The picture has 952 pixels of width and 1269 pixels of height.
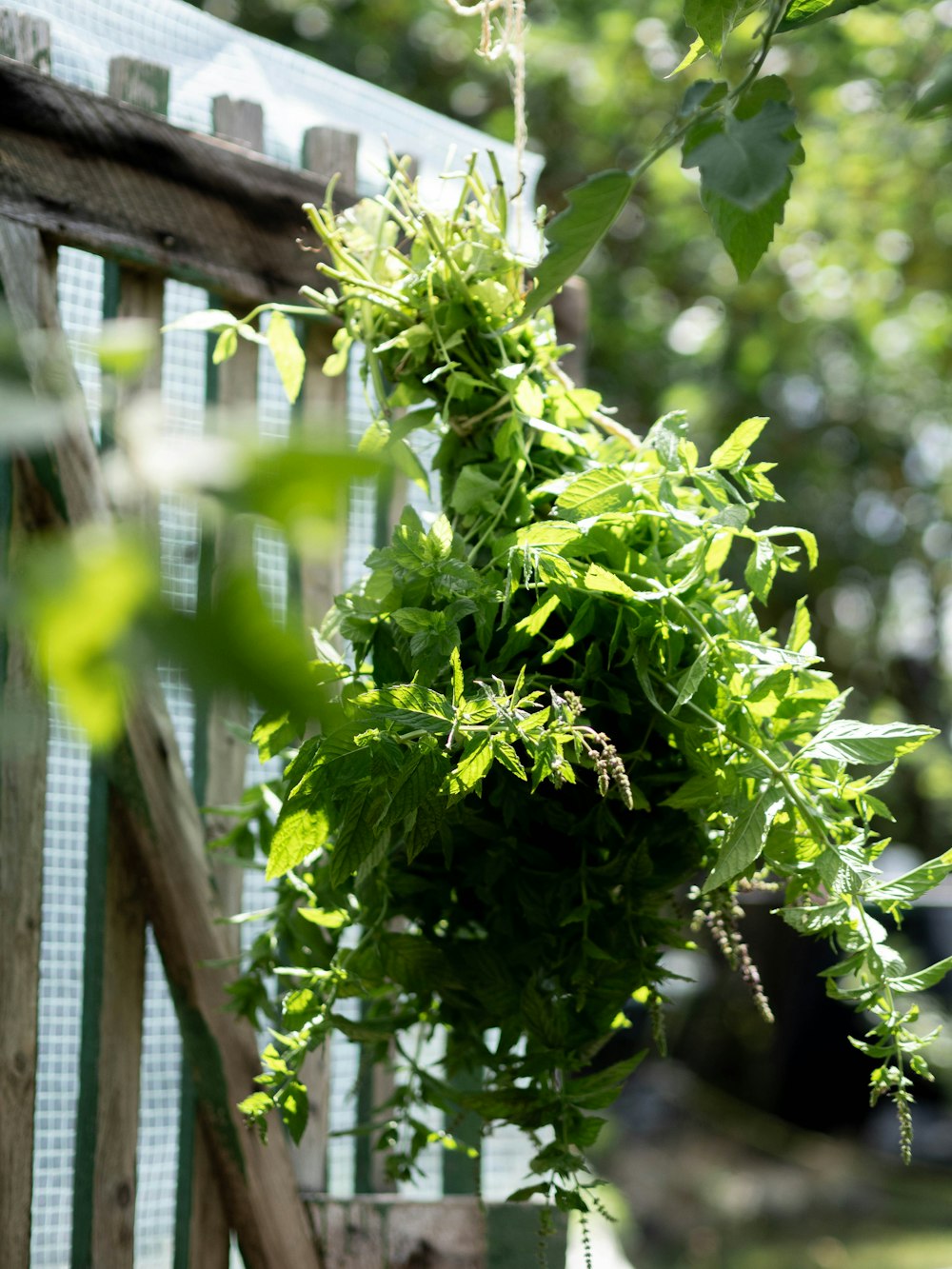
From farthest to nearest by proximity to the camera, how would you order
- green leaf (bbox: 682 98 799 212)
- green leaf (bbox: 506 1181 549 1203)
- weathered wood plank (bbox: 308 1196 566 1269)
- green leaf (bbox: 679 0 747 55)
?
weathered wood plank (bbox: 308 1196 566 1269), green leaf (bbox: 506 1181 549 1203), green leaf (bbox: 679 0 747 55), green leaf (bbox: 682 98 799 212)

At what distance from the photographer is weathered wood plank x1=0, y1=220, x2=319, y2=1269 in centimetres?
105

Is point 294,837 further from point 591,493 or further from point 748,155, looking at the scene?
point 748,155

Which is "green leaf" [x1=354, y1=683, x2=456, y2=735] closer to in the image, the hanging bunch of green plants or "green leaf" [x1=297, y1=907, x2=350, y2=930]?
Answer: the hanging bunch of green plants

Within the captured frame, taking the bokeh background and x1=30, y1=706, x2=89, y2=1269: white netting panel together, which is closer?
x1=30, y1=706, x2=89, y2=1269: white netting panel

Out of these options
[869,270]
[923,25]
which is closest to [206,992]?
[923,25]

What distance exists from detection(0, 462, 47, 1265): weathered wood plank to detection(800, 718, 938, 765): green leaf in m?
0.59

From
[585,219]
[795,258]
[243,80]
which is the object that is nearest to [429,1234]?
[585,219]

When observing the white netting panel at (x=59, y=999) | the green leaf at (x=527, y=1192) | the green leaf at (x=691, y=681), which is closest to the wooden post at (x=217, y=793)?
the white netting panel at (x=59, y=999)

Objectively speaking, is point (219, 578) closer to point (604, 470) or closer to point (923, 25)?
point (604, 470)

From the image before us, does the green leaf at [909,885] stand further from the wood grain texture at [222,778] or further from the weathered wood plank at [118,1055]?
the weathered wood plank at [118,1055]

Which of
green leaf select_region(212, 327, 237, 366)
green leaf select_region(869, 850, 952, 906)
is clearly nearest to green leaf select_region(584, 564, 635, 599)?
green leaf select_region(869, 850, 952, 906)

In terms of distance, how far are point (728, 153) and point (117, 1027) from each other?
88cm

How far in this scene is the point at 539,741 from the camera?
64 centimetres

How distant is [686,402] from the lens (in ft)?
14.6
